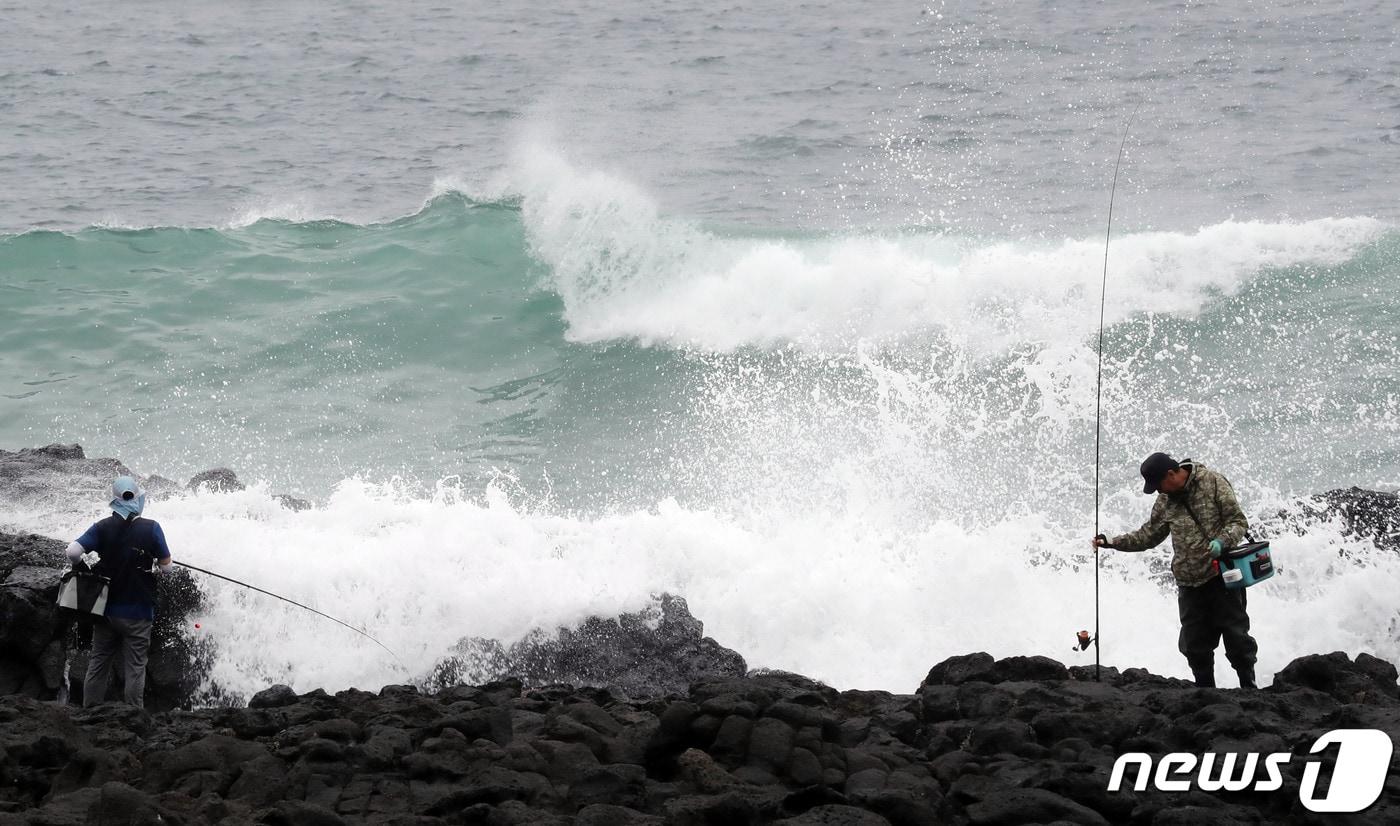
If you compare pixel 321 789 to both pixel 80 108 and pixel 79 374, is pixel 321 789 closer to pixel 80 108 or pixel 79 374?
pixel 79 374

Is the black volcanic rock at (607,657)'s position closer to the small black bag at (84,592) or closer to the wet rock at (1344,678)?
the small black bag at (84,592)

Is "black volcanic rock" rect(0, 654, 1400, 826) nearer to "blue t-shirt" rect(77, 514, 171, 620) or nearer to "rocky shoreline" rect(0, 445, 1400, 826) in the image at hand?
"rocky shoreline" rect(0, 445, 1400, 826)

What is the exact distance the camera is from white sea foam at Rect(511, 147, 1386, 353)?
15102 millimetres

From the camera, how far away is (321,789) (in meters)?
5.38

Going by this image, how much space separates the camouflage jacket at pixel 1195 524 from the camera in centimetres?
662

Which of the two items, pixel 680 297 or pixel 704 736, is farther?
pixel 680 297

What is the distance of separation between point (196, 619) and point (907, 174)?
13.6 metres

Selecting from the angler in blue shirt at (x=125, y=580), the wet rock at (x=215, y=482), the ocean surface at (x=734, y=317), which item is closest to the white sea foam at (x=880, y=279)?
the ocean surface at (x=734, y=317)

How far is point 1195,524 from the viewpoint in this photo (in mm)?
6684

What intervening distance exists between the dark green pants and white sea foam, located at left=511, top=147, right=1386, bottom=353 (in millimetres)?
7831

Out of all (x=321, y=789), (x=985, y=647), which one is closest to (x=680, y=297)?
(x=985, y=647)

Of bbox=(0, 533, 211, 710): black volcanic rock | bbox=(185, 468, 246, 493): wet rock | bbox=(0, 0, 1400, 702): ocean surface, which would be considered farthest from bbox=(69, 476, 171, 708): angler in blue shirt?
bbox=(185, 468, 246, 493): wet rock

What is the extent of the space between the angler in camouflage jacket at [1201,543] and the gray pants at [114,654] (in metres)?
5.05

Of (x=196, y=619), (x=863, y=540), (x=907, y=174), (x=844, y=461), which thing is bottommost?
(x=196, y=619)
